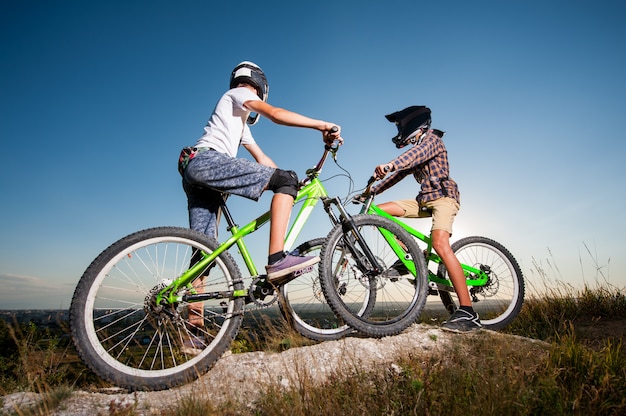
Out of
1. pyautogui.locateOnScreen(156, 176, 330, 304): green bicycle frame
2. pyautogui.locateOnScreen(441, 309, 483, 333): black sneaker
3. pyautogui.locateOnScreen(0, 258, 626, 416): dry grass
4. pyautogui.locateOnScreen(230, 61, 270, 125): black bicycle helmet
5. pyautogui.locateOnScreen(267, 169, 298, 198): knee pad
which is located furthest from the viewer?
pyautogui.locateOnScreen(441, 309, 483, 333): black sneaker

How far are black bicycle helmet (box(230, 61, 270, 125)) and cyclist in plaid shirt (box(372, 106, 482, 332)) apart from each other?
1591mm

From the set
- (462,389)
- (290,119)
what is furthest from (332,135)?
(462,389)

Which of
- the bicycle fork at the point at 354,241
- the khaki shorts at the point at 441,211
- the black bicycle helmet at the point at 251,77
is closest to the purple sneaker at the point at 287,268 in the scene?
the bicycle fork at the point at 354,241

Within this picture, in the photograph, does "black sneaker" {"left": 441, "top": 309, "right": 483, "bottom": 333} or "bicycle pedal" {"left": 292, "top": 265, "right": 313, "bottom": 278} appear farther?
"black sneaker" {"left": 441, "top": 309, "right": 483, "bottom": 333}

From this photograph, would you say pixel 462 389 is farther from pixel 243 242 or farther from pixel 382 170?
pixel 382 170

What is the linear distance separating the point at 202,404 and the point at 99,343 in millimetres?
916

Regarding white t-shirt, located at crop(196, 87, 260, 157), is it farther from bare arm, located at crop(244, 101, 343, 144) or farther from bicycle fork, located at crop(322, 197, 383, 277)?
bicycle fork, located at crop(322, 197, 383, 277)

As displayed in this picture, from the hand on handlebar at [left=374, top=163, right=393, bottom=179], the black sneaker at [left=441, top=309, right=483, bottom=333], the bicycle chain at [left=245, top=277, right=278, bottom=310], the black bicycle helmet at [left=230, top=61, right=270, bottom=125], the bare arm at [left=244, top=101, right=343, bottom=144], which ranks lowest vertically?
the black sneaker at [left=441, top=309, right=483, bottom=333]

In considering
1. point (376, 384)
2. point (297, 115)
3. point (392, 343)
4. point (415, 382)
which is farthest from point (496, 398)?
point (297, 115)

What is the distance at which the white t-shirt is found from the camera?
317 cm

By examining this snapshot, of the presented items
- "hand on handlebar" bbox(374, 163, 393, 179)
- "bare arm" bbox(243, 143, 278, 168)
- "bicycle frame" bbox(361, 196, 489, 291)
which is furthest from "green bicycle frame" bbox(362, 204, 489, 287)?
"bare arm" bbox(243, 143, 278, 168)

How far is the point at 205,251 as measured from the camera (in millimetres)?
2838

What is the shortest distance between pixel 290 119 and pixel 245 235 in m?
1.12

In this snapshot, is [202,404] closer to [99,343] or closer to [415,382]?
[99,343]
